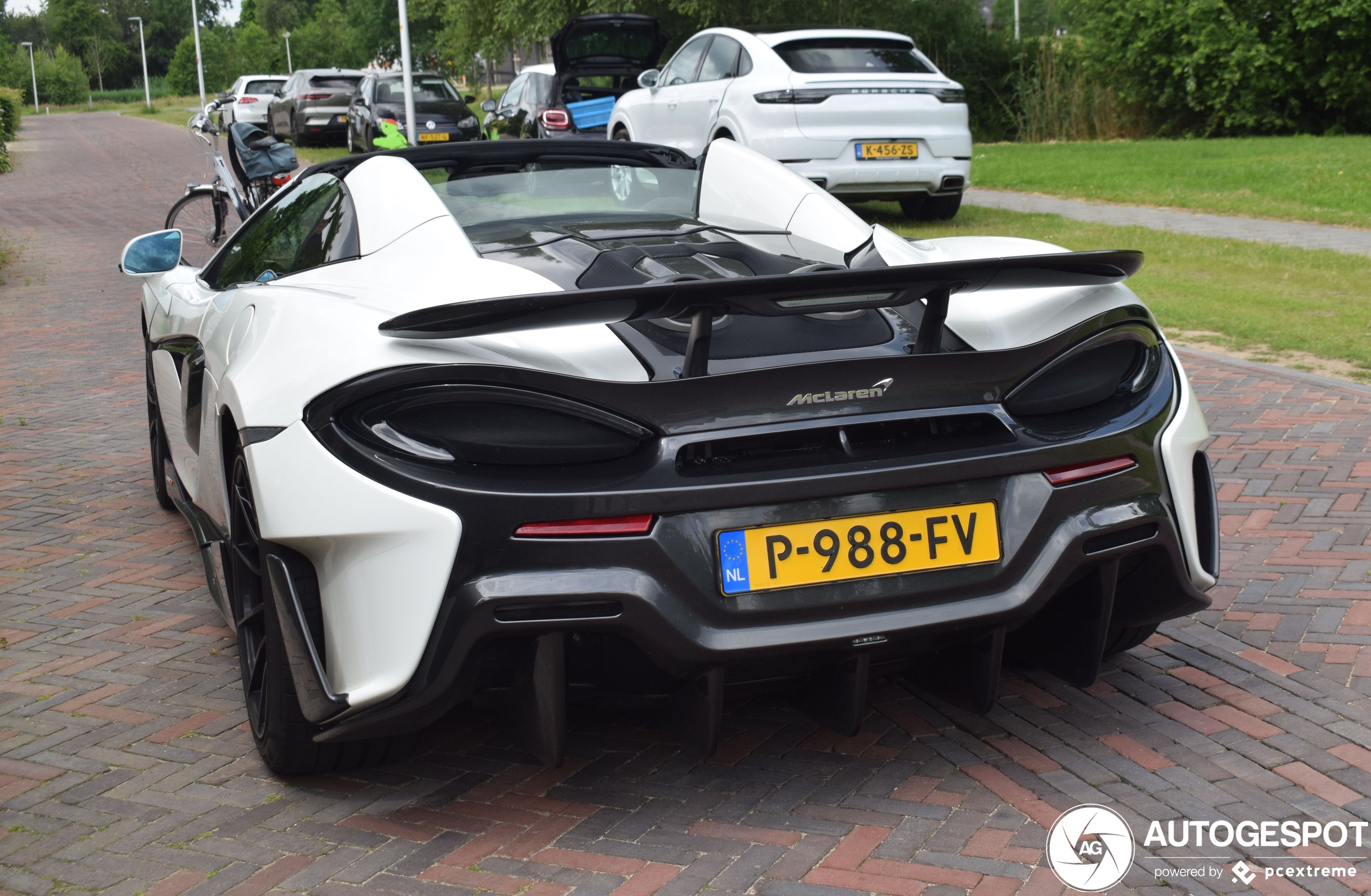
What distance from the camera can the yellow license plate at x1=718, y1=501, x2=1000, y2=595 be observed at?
7.82ft

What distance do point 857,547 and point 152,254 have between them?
2711 millimetres

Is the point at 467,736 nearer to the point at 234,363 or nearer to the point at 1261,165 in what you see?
the point at 234,363

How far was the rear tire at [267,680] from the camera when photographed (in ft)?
8.75

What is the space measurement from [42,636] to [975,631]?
271cm

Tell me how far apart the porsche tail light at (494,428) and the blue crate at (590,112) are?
1531 cm

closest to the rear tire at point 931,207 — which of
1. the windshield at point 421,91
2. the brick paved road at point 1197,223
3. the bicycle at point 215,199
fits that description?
the brick paved road at point 1197,223

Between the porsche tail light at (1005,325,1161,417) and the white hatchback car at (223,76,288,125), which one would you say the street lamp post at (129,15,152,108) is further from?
the porsche tail light at (1005,325,1161,417)

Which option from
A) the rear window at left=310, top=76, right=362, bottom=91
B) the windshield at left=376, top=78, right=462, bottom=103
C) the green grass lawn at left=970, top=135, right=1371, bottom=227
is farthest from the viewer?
the rear window at left=310, top=76, right=362, bottom=91

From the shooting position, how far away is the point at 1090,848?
2484 mm

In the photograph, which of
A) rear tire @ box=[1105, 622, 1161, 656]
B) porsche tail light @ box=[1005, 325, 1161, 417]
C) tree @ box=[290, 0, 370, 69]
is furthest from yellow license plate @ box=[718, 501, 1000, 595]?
tree @ box=[290, 0, 370, 69]

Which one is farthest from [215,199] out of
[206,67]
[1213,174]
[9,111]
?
[206,67]

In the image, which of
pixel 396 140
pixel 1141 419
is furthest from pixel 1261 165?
pixel 1141 419

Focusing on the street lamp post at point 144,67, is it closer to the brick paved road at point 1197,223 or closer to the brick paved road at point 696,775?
the brick paved road at point 1197,223

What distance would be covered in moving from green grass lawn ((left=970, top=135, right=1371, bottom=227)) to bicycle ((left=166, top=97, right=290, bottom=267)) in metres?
8.73
